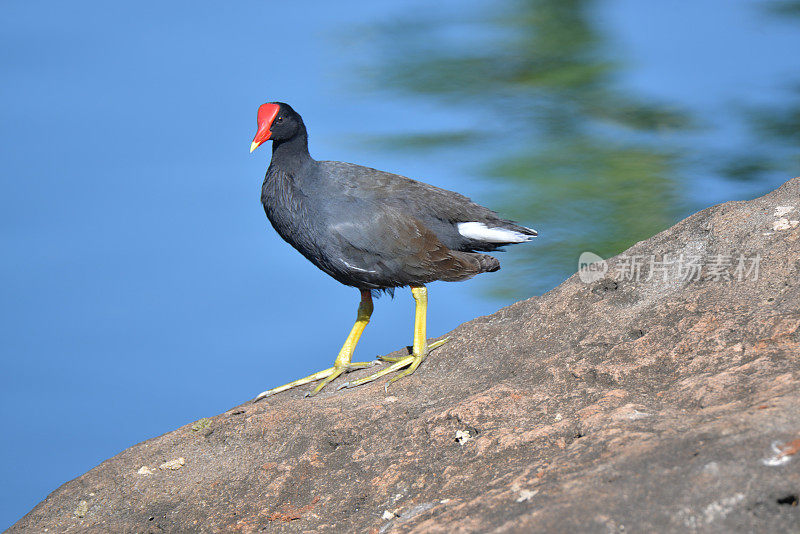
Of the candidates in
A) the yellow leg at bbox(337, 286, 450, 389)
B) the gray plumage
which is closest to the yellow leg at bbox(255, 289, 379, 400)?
the yellow leg at bbox(337, 286, 450, 389)

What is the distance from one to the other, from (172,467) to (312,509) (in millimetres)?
824

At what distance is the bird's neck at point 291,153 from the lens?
3607 mm

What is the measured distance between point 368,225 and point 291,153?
512 mm

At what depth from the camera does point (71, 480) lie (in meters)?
3.15

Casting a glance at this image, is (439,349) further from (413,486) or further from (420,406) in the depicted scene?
(413,486)

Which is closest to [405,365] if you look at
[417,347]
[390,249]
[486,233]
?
[417,347]

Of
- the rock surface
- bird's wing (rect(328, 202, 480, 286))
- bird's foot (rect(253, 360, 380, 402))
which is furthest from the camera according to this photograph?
bird's foot (rect(253, 360, 380, 402))

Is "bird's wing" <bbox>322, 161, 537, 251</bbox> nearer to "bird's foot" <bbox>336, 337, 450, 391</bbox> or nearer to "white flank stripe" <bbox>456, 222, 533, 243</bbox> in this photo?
"white flank stripe" <bbox>456, 222, 533, 243</bbox>

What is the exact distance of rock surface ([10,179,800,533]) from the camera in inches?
68.9

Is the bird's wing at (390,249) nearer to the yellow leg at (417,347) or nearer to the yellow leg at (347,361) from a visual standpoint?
the yellow leg at (417,347)

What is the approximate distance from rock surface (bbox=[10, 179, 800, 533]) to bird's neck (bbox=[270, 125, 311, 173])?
3.36 feet

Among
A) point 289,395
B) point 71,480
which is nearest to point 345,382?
point 289,395

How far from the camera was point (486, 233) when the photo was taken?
12.4ft

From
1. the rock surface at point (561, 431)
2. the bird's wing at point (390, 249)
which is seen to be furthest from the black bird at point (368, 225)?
the rock surface at point (561, 431)
